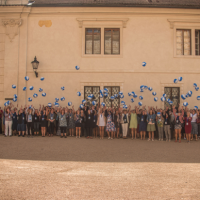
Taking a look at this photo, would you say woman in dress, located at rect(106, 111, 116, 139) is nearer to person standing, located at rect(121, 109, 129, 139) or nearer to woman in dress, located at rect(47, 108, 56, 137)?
person standing, located at rect(121, 109, 129, 139)

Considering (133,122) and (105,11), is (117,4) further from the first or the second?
(133,122)

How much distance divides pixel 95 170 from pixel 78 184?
4.24 feet

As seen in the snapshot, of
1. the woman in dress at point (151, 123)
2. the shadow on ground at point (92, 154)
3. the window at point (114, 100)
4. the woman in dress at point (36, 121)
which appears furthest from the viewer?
the window at point (114, 100)

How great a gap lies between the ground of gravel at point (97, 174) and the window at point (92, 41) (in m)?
8.66

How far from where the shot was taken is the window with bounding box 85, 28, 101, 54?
16.5 metres

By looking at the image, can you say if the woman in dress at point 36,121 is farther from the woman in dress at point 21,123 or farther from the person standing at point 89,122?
the person standing at point 89,122

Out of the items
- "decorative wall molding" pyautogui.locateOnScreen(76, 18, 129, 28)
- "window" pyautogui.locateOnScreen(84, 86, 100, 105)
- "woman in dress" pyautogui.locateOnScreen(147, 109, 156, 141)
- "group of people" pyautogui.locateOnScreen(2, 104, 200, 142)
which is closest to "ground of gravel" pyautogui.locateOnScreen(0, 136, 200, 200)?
"woman in dress" pyautogui.locateOnScreen(147, 109, 156, 141)

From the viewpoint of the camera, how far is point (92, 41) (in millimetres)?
16469

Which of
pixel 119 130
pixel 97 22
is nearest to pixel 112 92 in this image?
pixel 119 130

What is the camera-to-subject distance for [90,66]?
53.3 feet

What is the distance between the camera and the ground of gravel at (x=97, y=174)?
16.0 ft

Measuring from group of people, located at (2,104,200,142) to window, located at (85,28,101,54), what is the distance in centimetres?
425

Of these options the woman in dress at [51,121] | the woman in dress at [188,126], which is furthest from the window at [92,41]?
the woman in dress at [188,126]

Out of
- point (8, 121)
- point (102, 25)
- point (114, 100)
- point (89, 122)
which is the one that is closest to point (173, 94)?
point (114, 100)
